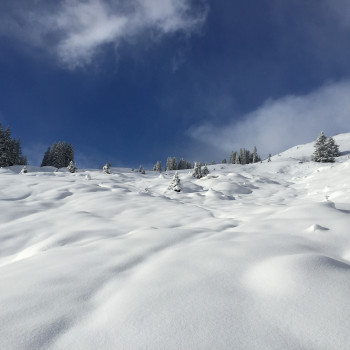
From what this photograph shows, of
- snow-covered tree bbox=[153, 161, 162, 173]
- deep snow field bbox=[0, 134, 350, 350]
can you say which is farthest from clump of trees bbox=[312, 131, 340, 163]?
snow-covered tree bbox=[153, 161, 162, 173]

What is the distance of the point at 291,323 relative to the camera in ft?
5.59

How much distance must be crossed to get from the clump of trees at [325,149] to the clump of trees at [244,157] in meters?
44.0

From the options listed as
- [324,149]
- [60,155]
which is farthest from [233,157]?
[60,155]

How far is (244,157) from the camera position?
290 feet

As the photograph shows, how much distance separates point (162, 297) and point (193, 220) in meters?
4.46

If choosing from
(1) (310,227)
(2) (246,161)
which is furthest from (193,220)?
(2) (246,161)

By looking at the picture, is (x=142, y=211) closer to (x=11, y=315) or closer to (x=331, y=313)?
(x=11, y=315)

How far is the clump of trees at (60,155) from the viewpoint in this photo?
59656 mm

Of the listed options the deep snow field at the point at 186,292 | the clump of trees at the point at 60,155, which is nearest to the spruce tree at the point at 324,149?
the deep snow field at the point at 186,292

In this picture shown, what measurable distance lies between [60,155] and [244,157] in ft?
211

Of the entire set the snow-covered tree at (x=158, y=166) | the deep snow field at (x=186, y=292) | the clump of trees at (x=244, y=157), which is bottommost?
the deep snow field at (x=186, y=292)

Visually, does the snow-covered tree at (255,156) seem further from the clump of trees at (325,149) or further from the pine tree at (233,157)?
the clump of trees at (325,149)

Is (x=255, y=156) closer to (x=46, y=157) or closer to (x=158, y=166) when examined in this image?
(x=158, y=166)

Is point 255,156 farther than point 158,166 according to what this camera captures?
Yes
